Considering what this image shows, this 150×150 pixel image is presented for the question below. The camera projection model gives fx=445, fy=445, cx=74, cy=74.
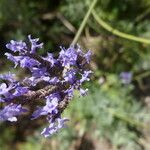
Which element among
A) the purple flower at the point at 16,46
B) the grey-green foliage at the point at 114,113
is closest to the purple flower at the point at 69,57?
the purple flower at the point at 16,46

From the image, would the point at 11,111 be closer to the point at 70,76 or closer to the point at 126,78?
the point at 70,76

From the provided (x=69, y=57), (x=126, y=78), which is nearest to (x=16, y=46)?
(x=69, y=57)

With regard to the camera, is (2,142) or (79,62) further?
(2,142)

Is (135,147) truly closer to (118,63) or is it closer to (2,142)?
(118,63)

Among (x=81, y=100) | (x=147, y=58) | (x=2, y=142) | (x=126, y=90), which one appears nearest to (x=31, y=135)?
(x=2, y=142)

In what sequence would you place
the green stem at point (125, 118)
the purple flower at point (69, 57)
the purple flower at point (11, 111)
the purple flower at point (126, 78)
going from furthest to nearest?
1. the purple flower at point (126, 78)
2. the green stem at point (125, 118)
3. the purple flower at point (69, 57)
4. the purple flower at point (11, 111)

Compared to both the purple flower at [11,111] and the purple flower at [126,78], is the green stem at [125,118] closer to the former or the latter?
the purple flower at [126,78]
